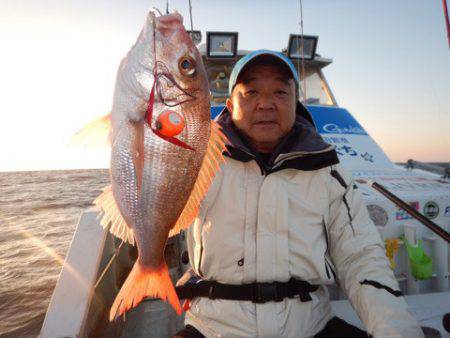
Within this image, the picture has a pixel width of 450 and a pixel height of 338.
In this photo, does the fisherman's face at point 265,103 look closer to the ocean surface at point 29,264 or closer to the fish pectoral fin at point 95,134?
the fish pectoral fin at point 95,134

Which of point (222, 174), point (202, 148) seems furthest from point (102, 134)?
point (222, 174)

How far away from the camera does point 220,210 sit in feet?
6.79

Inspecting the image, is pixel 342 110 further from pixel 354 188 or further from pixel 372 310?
pixel 372 310

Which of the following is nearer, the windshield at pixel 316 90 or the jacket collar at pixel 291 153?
the jacket collar at pixel 291 153

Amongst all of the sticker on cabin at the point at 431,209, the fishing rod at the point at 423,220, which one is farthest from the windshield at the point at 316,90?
the fishing rod at the point at 423,220

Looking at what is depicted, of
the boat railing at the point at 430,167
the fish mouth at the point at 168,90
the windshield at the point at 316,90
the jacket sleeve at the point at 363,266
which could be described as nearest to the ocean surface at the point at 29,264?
the jacket sleeve at the point at 363,266

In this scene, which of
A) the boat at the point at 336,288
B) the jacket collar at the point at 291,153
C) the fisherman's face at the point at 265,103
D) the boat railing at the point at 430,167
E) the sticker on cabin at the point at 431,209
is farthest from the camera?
the boat railing at the point at 430,167

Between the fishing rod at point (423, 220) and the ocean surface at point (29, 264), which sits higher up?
the fishing rod at point (423, 220)

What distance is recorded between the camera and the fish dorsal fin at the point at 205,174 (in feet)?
5.00

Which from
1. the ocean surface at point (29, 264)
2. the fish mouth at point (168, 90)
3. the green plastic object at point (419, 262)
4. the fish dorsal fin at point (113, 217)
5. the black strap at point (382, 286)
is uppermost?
the fish mouth at point (168, 90)

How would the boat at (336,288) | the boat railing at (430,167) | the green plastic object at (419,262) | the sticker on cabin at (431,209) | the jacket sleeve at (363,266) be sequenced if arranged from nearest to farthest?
the jacket sleeve at (363,266) → the boat at (336,288) → the green plastic object at (419,262) → the sticker on cabin at (431,209) → the boat railing at (430,167)

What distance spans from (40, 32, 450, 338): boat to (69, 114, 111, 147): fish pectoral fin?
1473 millimetres

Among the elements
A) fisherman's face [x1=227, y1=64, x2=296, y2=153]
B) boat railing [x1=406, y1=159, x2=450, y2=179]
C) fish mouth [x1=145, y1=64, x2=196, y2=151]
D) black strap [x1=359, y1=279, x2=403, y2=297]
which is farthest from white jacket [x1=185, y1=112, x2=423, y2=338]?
boat railing [x1=406, y1=159, x2=450, y2=179]

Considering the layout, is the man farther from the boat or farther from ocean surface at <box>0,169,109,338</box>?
ocean surface at <box>0,169,109,338</box>
